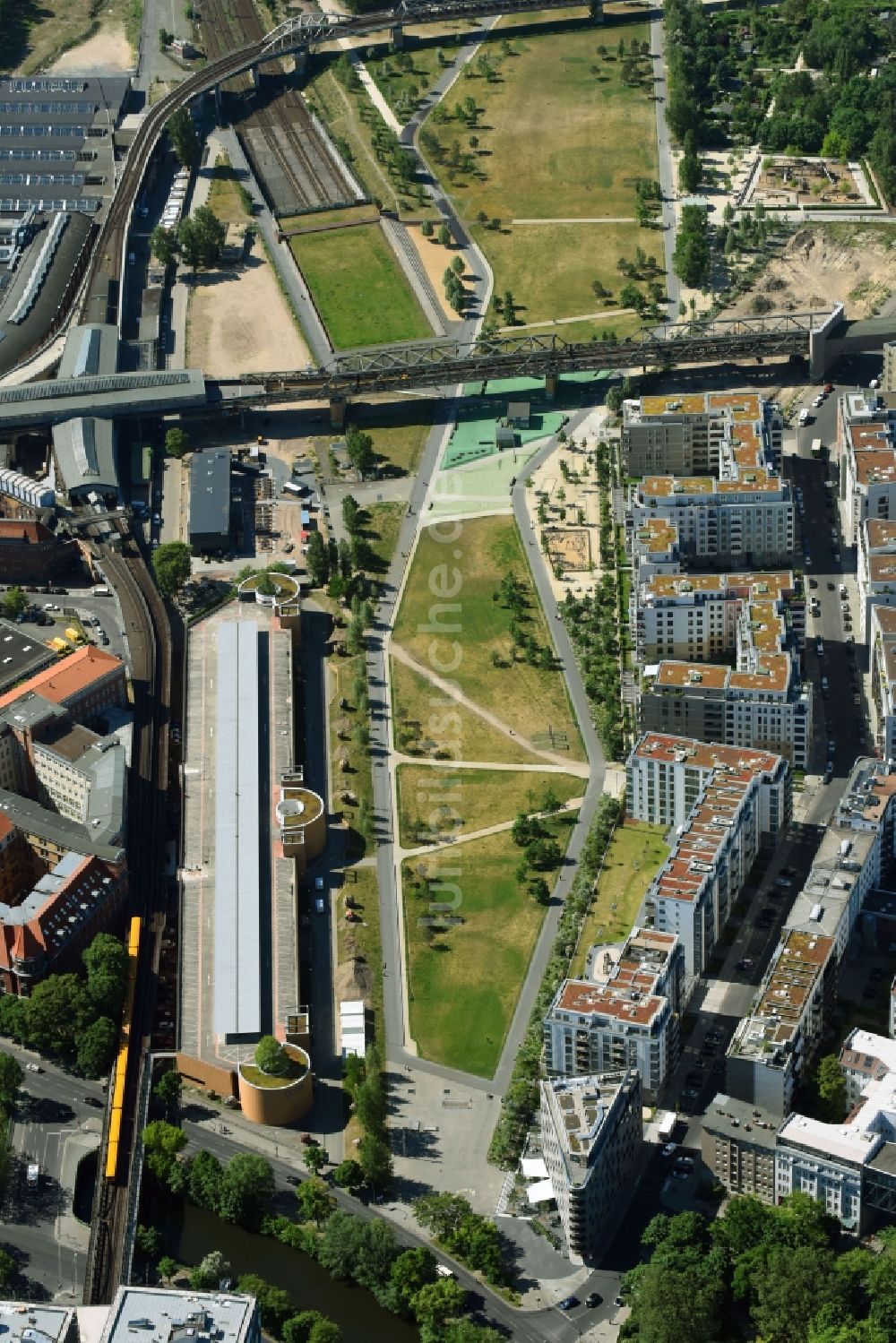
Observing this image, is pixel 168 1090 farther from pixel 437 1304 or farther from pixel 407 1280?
pixel 437 1304

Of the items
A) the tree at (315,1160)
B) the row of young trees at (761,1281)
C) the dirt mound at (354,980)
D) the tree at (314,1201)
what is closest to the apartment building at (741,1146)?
the row of young trees at (761,1281)

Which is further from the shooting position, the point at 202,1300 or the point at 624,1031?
the point at 624,1031

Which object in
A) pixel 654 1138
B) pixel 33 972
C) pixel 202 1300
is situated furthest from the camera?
pixel 33 972

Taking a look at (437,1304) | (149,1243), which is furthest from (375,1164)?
(149,1243)

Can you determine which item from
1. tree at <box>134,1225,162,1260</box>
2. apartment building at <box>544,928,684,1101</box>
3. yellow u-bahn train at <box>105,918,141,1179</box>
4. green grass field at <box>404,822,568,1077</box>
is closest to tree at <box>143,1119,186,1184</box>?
yellow u-bahn train at <box>105,918,141,1179</box>

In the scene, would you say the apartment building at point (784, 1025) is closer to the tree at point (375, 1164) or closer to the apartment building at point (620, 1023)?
the apartment building at point (620, 1023)

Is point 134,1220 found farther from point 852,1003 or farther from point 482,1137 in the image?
point 852,1003

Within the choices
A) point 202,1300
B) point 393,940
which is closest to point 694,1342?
point 202,1300
